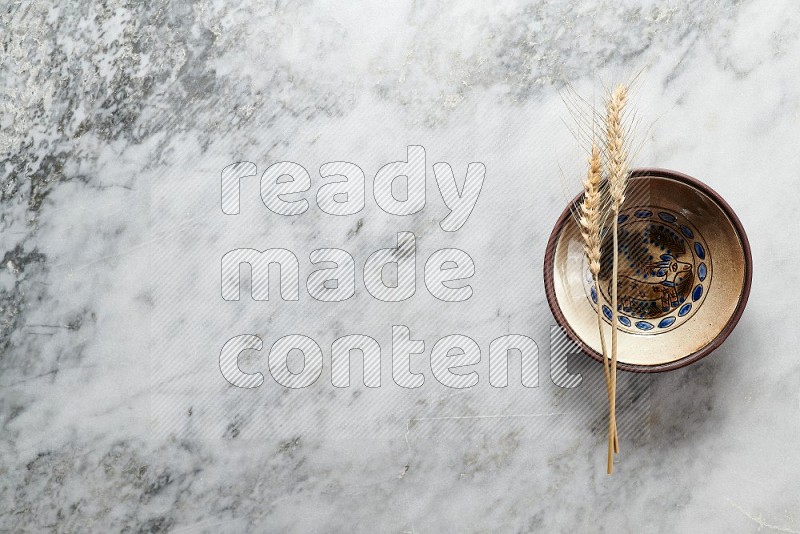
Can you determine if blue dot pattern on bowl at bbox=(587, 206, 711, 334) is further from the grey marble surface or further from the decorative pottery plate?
the grey marble surface

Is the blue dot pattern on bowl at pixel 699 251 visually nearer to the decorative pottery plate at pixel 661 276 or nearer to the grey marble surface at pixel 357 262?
the decorative pottery plate at pixel 661 276

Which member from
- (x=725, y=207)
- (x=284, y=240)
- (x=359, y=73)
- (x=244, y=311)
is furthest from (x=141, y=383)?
(x=725, y=207)

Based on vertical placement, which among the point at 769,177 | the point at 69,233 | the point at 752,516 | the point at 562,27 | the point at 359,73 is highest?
the point at 562,27

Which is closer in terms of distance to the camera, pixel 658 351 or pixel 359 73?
pixel 658 351

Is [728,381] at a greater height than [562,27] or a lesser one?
lesser

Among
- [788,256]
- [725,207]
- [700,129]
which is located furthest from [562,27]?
[788,256]

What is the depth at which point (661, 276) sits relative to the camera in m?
1.10

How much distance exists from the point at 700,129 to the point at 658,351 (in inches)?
16.2

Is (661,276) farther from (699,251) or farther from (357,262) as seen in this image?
(357,262)

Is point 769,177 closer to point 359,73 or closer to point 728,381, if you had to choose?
point 728,381

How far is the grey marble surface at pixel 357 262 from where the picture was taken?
1.14 meters

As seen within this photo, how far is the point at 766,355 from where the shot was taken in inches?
44.6

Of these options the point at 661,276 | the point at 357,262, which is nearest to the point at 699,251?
the point at 661,276

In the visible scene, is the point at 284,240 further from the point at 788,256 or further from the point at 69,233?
the point at 788,256
